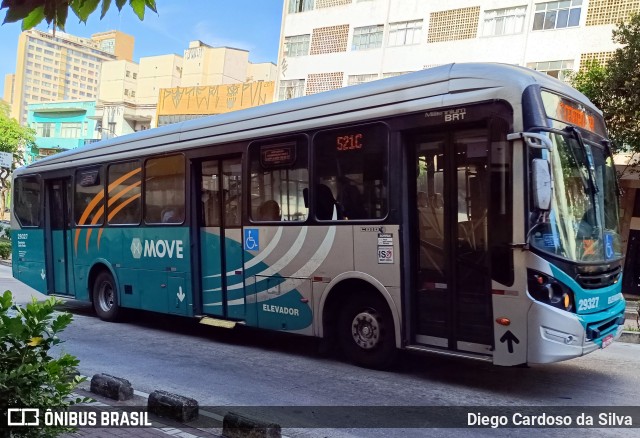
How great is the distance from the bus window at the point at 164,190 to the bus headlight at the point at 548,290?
551 cm

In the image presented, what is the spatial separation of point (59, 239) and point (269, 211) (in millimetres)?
6215

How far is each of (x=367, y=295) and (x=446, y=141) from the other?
6.51ft

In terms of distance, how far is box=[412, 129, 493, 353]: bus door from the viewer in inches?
225

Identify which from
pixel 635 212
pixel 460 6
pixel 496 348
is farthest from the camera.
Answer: pixel 460 6

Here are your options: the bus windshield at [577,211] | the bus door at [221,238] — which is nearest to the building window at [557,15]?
the bus windshield at [577,211]

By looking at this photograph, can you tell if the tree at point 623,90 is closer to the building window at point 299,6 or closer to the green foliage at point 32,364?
the green foliage at point 32,364

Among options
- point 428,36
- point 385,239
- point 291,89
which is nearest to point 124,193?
point 385,239

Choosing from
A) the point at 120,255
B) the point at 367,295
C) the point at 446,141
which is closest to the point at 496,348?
the point at 367,295

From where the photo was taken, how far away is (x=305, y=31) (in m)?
30.5

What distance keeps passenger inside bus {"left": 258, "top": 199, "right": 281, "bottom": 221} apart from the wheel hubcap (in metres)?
1.78

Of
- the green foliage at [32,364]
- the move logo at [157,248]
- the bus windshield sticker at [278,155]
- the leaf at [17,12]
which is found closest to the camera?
the leaf at [17,12]

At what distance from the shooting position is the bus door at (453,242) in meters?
5.72

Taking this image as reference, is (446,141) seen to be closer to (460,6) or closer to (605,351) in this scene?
(605,351)

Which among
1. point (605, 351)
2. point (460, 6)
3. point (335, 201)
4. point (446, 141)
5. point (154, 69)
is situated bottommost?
point (605, 351)
